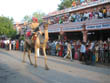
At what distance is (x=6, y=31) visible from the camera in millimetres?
30656

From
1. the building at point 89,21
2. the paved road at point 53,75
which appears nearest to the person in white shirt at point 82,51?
the building at point 89,21

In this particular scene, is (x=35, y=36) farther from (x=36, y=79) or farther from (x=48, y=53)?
(x=48, y=53)

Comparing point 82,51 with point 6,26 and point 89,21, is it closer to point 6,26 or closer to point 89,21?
point 89,21

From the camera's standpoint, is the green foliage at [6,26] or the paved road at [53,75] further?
the green foliage at [6,26]

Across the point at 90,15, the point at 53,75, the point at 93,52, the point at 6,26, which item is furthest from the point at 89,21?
the point at 6,26

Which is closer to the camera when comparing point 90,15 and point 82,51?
point 82,51

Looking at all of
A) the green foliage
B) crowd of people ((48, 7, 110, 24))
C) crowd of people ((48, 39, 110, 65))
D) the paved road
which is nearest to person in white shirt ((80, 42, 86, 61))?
crowd of people ((48, 39, 110, 65))

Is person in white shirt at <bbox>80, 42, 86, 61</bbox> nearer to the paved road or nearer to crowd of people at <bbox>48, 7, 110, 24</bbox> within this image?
the paved road

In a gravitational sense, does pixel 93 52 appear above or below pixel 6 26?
below

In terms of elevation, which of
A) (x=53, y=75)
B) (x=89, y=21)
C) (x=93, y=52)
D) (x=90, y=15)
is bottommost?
(x=53, y=75)

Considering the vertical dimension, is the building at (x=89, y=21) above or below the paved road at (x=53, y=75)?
above

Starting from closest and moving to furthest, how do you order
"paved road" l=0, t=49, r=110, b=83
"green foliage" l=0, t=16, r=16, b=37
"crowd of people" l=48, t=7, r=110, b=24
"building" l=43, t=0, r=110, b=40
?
1. "paved road" l=0, t=49, r=110, b=83
2. "building" l=43, t=0, r=110, b=40
3. "crowd of people" l=48, t=7, r=110, b=24
4. "green foliage" l=0, t=16, r=16, b=37

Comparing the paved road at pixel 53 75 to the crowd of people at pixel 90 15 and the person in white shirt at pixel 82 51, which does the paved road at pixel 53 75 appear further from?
the crowd of people at pixel 90 15

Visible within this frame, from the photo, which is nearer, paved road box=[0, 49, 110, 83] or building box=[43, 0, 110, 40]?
paved road box=[0, 49, 110, 83]
